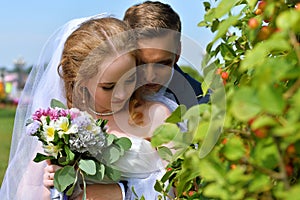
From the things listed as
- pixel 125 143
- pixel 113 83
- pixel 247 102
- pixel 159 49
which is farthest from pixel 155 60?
pixel 247 102

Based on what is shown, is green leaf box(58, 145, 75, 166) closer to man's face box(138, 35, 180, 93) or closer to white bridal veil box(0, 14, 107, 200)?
white bridal veil box(0, 14, 107, 200)

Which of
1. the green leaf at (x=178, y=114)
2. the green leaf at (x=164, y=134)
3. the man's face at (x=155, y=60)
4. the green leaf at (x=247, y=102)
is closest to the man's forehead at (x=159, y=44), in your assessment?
the man's face at (x=155, y=60)

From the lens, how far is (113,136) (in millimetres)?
2627

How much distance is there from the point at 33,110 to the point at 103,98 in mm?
616

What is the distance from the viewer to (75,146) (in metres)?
2.48

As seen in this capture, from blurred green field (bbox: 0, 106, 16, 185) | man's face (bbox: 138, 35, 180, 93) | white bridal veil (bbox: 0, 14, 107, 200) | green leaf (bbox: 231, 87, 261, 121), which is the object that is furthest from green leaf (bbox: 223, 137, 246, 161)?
blurred green field (bbox: 0, 106, 16, 185)

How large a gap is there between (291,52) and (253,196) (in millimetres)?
438

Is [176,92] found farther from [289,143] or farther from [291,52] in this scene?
[289,143]

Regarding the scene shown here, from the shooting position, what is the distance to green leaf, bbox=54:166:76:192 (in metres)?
2.50

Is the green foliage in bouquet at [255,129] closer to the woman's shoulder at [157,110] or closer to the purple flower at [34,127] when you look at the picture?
the purple flower at [34,127]

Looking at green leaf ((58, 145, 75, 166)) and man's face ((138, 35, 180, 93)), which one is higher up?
man's face ((138, 35, 180, 93))

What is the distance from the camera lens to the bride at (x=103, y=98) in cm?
270

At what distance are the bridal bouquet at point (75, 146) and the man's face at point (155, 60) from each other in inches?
15.4

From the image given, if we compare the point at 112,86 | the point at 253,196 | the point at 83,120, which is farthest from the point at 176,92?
the point at 253,196
